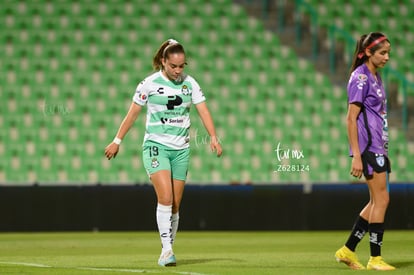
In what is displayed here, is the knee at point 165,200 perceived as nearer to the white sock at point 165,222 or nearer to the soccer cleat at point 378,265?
the white sock at point 165,222

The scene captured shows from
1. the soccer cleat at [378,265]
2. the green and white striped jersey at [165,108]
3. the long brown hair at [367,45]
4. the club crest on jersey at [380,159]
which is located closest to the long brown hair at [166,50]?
the green and white striped jersey at [165,108]

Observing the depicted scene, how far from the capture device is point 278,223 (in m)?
15.4

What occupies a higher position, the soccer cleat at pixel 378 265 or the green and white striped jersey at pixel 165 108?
the green and white striped jersey at pixel 165 108

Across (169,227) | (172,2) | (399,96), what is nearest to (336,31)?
(399,96)

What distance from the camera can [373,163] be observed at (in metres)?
7.60

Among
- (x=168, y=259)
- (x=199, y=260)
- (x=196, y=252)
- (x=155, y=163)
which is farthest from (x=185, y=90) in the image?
(x=196, y=252)

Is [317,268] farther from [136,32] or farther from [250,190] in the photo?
[136,32]

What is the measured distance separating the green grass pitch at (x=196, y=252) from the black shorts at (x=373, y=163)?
80 cm

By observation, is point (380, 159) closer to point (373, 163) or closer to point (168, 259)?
point (373, 163)

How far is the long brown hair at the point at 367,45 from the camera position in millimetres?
7773

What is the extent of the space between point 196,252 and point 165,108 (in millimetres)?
2730

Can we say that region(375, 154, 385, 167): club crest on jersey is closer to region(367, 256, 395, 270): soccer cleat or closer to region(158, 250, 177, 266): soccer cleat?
region(367, 256, 395, 270): soccer cleat

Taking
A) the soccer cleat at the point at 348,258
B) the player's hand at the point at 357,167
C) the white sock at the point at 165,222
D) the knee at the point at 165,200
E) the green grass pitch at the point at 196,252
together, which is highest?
the player's hand at the point at 357,167

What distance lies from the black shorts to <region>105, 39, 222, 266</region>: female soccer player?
1297 mm
